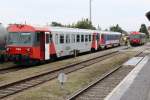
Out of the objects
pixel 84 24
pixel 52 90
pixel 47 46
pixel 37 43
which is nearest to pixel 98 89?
pixel 52 90

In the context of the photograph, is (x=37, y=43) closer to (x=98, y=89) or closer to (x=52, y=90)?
(x=98, y=89)

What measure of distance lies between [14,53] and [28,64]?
1396mm

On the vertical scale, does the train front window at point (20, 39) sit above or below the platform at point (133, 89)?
above

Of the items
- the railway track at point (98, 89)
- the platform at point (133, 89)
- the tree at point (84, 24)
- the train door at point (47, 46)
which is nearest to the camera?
the platform at point (133, 89)

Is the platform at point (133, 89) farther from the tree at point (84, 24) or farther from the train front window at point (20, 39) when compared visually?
the tree at point (84, 24)

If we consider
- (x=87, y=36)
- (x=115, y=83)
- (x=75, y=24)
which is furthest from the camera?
(x=75, y=24)

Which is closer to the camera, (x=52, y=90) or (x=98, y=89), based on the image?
(x=52, y=90)

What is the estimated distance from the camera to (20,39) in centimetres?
2873

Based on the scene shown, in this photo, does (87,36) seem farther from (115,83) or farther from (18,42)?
(115,83)

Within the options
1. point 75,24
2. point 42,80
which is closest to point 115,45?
point 75,24

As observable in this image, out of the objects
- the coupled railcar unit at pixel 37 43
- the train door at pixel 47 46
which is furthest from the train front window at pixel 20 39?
the train door at pixel 47 46

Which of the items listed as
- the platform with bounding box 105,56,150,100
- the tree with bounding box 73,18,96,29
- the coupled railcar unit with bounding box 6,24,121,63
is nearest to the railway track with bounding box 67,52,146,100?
the platform with bounding box 105,56,150,100

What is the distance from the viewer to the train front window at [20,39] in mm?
28375

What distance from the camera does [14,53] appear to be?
92.5ft
